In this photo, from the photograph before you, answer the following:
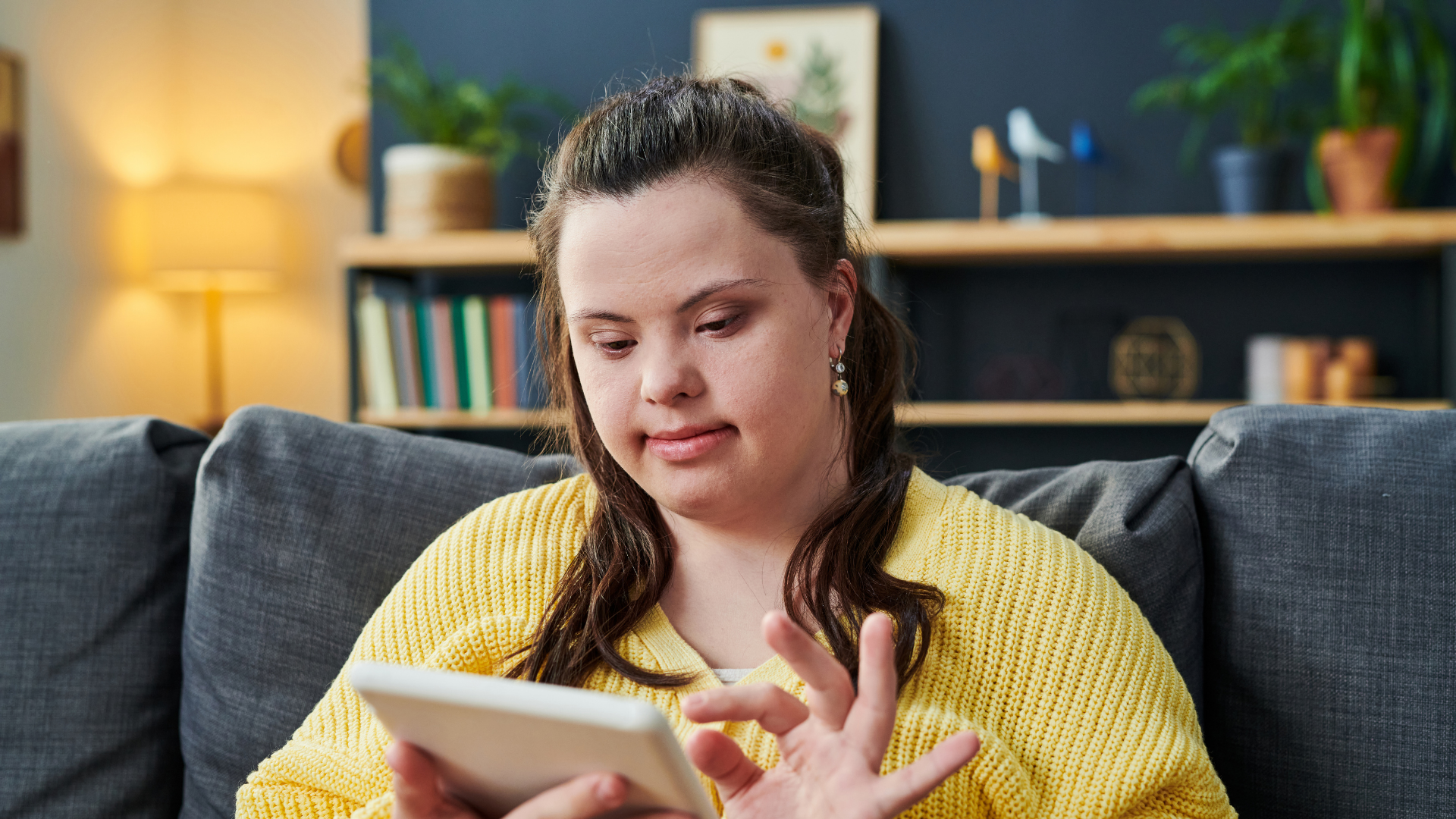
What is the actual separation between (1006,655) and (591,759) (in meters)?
0.42

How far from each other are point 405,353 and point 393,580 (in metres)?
1.88

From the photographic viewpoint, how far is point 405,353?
3064mm

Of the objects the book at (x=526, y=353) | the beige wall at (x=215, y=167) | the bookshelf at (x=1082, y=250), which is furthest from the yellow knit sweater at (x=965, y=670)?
the beige wall at (x=215, y=167)

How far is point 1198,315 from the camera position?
2963 millimetres

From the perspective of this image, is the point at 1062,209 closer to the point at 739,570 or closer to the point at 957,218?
the point at 957,218

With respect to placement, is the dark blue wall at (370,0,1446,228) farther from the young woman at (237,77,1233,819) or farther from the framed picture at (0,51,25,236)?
the young woman at (237,77,1233,819)

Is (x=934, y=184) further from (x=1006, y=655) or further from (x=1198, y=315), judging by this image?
(x=1006, y=655)

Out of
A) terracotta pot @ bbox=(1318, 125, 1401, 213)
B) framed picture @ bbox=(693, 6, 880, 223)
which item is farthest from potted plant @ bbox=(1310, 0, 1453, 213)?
framed picture @ bbox=(693, 6, 880, 223)

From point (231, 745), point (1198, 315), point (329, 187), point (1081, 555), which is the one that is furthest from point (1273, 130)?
point (329, 187)

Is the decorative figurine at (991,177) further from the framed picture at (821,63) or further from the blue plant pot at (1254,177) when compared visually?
the blue plant pot at (1254,177)

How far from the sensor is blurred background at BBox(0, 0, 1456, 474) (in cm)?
277

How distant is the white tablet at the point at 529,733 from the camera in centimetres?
64

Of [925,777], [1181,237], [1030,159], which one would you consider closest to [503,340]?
[1030,159]

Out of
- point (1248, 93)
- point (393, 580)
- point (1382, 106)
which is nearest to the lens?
point (393, 580)
